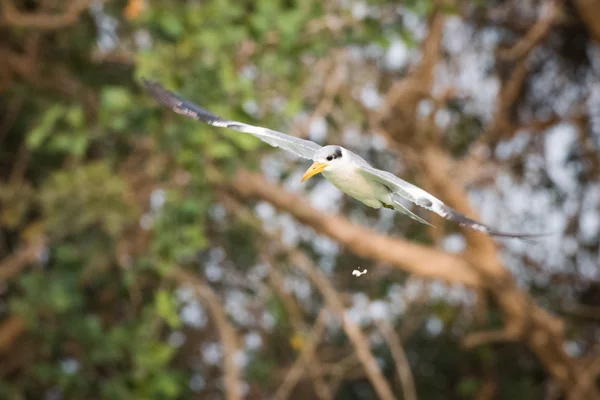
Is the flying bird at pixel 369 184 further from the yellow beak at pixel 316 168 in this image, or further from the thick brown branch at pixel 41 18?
the thick brown branch at pixel 41 18

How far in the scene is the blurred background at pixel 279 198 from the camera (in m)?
2.02

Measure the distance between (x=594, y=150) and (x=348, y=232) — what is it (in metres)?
1.11

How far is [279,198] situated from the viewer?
8.45 feet

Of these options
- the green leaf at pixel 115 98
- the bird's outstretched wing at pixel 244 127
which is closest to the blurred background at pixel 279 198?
the green leaf at pixel 115 98

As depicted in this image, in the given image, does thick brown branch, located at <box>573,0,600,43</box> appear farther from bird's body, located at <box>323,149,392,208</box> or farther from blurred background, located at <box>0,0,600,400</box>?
bird's body, located at <box>323,149,392,208</box>

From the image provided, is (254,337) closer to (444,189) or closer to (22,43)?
(444,189)

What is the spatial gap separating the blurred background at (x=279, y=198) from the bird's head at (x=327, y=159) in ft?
4.02

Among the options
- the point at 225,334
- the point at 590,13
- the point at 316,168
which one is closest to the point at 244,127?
the point at 316,168

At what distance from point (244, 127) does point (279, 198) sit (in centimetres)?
215

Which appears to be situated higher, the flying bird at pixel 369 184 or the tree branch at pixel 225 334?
the flying bird at pixel 369 184

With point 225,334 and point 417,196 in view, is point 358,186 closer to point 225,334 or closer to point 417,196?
point 417,196

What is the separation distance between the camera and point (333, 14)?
2.28 meters

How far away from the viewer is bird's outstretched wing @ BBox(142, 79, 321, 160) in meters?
0.42

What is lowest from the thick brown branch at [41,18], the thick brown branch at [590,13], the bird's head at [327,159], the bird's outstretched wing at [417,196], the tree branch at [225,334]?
the tree branch at [225,334]
